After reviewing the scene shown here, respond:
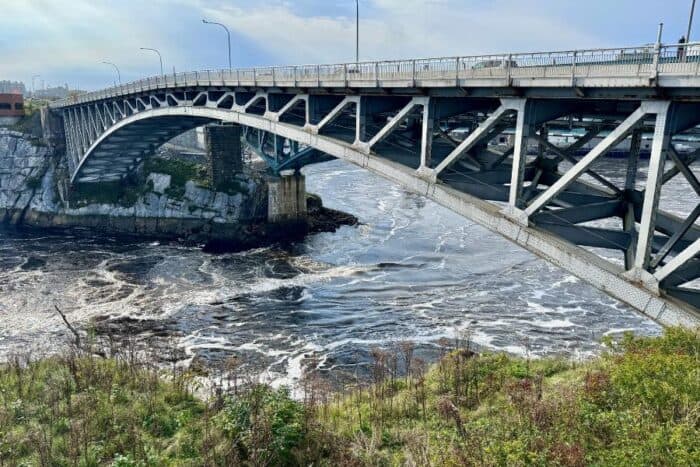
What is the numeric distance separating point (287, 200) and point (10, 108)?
44744mm

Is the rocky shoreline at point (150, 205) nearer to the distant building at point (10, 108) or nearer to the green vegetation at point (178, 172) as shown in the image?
the green vegetation at point (178, 172)

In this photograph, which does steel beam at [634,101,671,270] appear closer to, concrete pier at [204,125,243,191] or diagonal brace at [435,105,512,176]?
diagonal brace at [435,105,512,176]

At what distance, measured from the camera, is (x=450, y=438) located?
848 centimetres

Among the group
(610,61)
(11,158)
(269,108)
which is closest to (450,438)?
(610,61)

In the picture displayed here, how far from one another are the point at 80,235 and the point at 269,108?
29223mm

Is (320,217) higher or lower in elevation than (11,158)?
lower

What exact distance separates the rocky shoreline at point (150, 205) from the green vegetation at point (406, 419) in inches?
1132

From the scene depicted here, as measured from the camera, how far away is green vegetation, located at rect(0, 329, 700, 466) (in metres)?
7.11

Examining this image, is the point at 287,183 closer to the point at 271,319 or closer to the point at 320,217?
the point at 320,217

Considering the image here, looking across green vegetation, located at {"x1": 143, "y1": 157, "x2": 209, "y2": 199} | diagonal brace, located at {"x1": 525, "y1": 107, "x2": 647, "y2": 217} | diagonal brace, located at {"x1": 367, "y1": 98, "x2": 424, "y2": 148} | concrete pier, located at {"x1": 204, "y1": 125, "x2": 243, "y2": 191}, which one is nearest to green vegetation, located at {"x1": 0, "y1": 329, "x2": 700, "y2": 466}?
diagonal brace, located at {"x1": 525, "y1": 107, "x2": 647, "y2": 217}

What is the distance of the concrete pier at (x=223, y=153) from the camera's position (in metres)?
44.4

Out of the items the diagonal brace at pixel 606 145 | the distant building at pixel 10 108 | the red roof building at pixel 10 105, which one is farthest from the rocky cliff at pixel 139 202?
the diagonal brace at pixel 606 145

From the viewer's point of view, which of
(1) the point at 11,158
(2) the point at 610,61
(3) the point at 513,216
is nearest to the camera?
(2) the point at 610,61

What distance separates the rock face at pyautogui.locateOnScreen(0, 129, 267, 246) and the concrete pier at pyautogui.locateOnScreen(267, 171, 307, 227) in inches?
84.0
